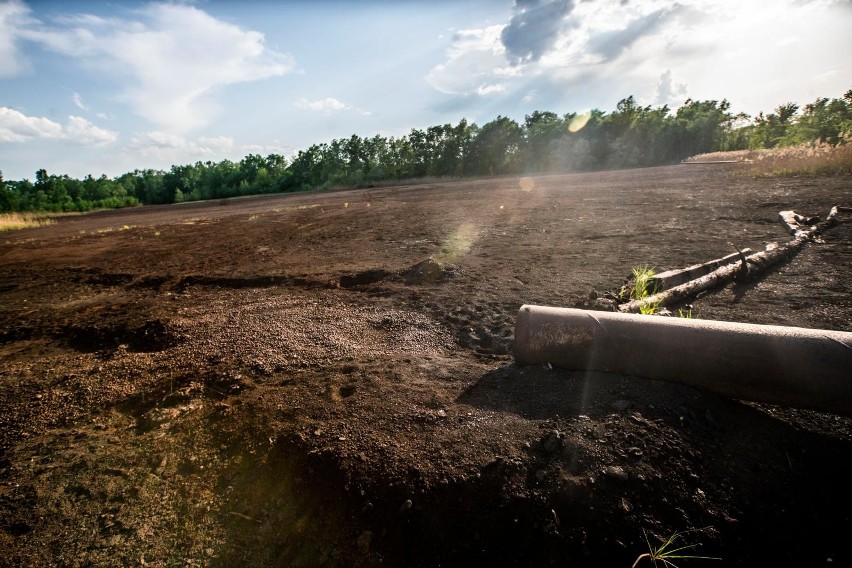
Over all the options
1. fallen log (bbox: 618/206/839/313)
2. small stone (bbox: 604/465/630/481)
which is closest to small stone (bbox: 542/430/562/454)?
small stone (bbox: 604/465/630/481)

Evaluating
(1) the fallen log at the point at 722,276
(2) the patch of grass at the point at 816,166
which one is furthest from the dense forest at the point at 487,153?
(1) the fallen log at the point at 722,276

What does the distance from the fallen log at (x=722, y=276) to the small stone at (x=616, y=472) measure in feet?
6.64

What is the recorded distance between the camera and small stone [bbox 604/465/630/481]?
1930 mm

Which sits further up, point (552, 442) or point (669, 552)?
point (552, 442)

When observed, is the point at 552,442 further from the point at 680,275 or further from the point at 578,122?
the point at 578,122

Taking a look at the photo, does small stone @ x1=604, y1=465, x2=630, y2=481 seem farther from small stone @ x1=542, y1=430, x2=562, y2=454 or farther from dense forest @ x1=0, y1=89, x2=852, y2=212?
dense forest @ x1=0, y1=89, x2=852, y2=212

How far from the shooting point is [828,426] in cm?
222

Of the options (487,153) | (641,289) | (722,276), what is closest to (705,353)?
(641,289)

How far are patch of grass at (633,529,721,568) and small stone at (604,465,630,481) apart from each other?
0.86 ft

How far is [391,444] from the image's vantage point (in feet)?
7.54

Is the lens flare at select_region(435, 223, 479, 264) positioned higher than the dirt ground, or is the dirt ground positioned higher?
the lens flare at select_region(435, 223, 479, 264)

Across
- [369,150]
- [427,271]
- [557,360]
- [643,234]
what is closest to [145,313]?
[427,271]

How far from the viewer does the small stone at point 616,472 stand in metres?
1.93

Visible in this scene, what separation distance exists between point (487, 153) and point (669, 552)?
5975 cm
